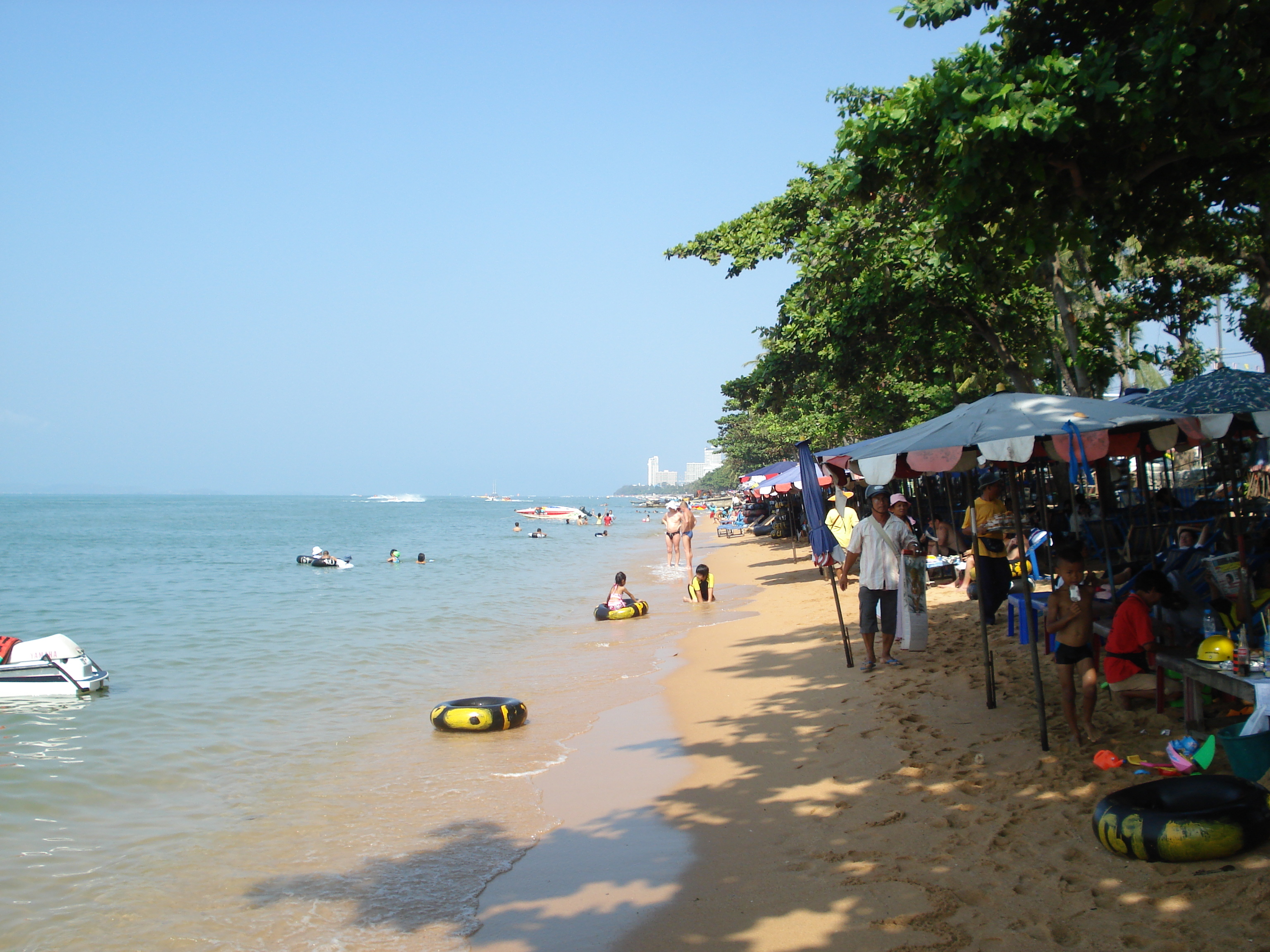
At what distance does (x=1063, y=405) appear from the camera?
590 cm

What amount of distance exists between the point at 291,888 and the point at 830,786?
332cm

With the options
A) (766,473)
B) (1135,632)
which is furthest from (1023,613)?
(766,473)

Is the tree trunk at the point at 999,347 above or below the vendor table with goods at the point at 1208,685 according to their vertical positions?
above

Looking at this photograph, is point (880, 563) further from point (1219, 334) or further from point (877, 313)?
point (1219, 334)

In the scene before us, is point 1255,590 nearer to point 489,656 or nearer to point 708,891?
point 708,891

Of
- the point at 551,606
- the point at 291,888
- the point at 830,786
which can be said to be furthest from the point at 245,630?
the point at 830,786

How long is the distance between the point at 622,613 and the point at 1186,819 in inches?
474

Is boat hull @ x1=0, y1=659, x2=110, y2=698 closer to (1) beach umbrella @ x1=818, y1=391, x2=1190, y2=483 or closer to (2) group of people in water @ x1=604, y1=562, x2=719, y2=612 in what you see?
(2) group of people in water @ x1=604, y1=562, x2=719, y2=612

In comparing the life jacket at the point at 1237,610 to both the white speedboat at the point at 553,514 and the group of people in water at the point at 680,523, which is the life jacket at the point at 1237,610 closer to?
the group of people in water at the point at 680,523

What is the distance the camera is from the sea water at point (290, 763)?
4.78 metres

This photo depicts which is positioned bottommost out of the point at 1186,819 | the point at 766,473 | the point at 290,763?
the point at 290,763

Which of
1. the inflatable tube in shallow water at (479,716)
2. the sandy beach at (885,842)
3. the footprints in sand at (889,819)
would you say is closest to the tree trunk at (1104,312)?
the sandy beach at (885,842)

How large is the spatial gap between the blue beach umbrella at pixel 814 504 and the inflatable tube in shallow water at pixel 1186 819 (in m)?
5.53

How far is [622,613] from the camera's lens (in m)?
15.4
